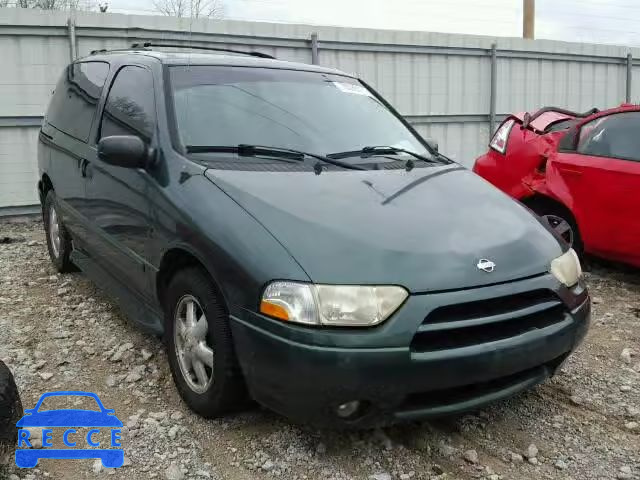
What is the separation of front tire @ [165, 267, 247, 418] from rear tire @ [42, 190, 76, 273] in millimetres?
2214

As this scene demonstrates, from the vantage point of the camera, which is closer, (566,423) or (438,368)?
(438,368)

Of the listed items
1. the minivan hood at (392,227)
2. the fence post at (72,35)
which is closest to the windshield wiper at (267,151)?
the minivan hood at (392,227)

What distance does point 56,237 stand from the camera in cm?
507

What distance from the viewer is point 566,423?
2.85 m

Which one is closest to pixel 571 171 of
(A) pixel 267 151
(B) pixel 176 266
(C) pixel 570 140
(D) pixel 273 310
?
(C) pixel 570 140

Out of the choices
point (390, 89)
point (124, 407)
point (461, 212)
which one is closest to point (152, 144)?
point (124, 407)

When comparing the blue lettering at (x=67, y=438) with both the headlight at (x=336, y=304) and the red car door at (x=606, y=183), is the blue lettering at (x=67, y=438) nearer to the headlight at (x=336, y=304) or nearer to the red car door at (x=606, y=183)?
the headlight at (x=336, y=304)

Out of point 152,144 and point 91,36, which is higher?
point 91,36

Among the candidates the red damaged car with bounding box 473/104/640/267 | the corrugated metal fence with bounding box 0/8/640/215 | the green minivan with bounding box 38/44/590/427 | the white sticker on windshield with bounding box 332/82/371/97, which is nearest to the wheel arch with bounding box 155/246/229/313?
the green minivan with bounding box 38/44/590/427

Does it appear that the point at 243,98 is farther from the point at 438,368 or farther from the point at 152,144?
the point at 438,368

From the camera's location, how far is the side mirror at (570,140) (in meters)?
5.30

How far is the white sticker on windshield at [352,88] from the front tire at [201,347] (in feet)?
5.51

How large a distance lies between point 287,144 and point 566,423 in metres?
1.89

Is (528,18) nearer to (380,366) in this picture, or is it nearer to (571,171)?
(571,171)
